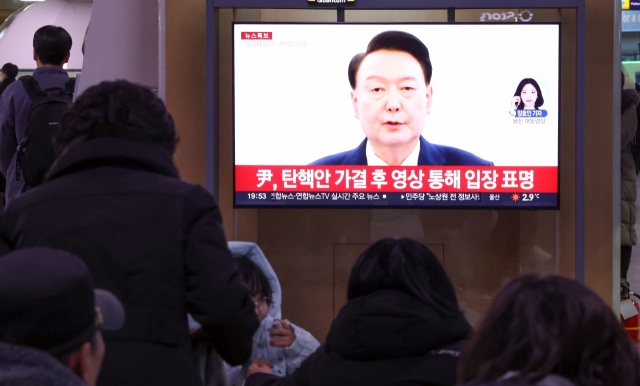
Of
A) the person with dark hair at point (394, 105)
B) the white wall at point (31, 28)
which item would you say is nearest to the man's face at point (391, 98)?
the person with dark hair at point (394, 105)

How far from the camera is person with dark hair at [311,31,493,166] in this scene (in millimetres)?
4387

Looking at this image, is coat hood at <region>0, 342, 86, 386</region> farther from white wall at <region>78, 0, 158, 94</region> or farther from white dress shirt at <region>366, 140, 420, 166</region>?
white wall at <region>78, 0, 158, 94</region>

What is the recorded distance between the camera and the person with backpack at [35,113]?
14.8 feet

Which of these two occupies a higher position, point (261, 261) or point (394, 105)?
point (394, 105)

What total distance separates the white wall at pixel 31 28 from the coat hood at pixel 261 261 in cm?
1236

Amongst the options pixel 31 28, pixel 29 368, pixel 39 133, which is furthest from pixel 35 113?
pixel 31 28

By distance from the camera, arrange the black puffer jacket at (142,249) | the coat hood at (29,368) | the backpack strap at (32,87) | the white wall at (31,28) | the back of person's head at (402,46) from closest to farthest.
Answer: the coat hood at (29,368) → the black puffer jacket at (142,249) → the back of person's head at (402,46) → the backpack strap at (32,87) → the white wall at (31,28)

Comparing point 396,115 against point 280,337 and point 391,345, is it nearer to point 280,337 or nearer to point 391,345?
point 280,337

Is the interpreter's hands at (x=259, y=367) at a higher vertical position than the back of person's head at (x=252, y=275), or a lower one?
lower

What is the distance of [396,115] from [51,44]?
6.56 ft

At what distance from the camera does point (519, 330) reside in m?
1.35

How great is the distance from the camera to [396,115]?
14.5 feet

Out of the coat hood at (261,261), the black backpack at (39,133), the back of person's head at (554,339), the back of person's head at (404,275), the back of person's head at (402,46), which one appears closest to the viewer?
the back of person's head at (554,339)

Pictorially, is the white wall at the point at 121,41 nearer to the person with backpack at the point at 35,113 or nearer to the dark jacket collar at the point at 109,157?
the person with backpack at the point at 35,113
